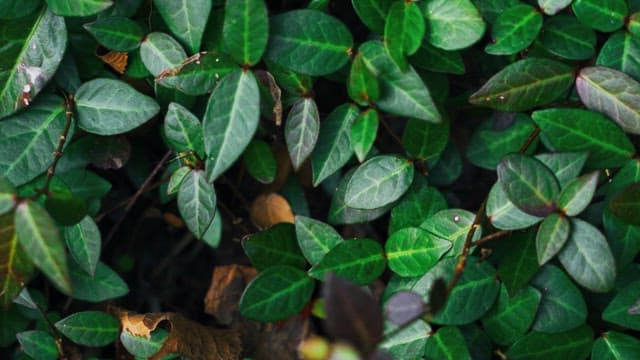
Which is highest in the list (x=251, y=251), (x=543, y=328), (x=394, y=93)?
(x=394, y=93)

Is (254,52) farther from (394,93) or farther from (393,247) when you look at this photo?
(393,247)

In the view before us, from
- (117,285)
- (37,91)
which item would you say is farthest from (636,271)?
(37,91)

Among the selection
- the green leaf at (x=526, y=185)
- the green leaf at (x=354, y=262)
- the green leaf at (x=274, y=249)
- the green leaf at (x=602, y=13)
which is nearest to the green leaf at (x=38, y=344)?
the green leaf at (x=274, y=249)

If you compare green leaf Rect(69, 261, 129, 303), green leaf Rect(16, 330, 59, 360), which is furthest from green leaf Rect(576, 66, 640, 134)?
green leaf Rect(16, 330, 59, 360)

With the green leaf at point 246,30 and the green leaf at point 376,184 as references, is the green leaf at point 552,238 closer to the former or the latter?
the green leaf at point 376,184

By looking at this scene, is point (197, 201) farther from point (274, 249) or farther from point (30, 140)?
point (30, 140)

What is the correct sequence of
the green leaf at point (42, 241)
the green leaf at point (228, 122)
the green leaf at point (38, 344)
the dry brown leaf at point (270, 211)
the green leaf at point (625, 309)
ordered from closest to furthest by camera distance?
the green leaf at point (42, 241) → the green leaf at point (228, 122) → the green leaf at point (625, 309) → the green leaf at point (38, 344) → the dry brown leaf at point (270, 211)
